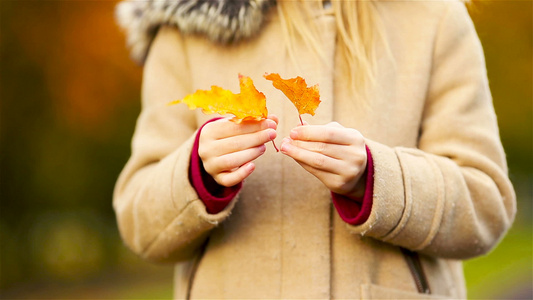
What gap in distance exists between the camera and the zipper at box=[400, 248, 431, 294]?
1658 millimetres

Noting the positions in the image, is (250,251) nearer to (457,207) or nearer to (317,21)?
(457,207)

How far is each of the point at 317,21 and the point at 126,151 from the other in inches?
257

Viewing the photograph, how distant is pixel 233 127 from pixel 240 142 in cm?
4

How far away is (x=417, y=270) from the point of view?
1.68m

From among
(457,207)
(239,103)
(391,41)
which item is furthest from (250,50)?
(457,207)

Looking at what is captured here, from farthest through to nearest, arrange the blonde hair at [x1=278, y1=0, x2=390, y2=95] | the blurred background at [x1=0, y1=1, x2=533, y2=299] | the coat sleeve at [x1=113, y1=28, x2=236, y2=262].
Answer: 1. the blurred background at [x1=0, y1=1, x2=533, y2=299]
2. the blonde hair at [x1=278, y1=0, x2=390, y2=95]
3. the coat sleeve at [x1=113, y1=28, x2=236, y2=262]

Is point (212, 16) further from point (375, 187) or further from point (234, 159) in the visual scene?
point (375, 187)

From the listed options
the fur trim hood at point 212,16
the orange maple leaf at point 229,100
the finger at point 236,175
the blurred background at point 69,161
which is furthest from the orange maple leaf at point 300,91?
the blurred background at point 69,161

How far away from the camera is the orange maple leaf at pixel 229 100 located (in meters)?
1.32

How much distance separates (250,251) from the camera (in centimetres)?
167

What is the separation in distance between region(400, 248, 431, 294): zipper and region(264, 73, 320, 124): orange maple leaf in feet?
1.82

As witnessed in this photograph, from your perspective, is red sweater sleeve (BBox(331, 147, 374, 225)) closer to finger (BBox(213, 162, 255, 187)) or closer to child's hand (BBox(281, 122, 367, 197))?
child's hand (BBox(281, 122, 367, 197))

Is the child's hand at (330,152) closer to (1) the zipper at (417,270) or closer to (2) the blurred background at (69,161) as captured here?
(1) the zipper at (417,270)

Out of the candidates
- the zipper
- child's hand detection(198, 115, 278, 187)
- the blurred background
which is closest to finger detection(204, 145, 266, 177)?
child's hand detection(198, 115, 278, 187)
